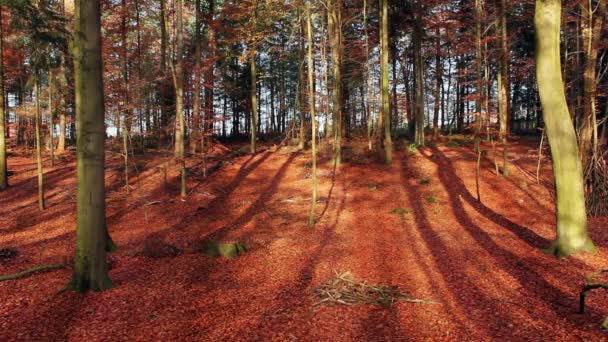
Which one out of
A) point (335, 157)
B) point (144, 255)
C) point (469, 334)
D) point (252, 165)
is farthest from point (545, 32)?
point (252, 165)

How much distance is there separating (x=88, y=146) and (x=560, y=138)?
31.4 ft

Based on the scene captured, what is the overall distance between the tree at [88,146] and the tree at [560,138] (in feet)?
29.9

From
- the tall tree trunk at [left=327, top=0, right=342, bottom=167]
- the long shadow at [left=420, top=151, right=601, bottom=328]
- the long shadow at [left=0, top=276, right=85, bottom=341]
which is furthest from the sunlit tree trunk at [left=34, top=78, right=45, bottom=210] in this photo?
the long shadow at [left=420, top=151, right=601, bottom=328]

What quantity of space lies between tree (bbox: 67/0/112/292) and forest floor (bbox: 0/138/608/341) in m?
0.58

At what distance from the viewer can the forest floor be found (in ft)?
16.7

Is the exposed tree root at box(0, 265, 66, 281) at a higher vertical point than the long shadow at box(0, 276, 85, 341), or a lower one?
higher

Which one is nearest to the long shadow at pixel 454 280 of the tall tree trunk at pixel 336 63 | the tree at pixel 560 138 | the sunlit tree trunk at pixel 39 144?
the tree at pixel 560 138

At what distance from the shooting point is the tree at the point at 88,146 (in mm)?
5988

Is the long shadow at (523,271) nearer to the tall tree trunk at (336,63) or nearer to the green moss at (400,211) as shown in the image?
the green moss at (400,211)

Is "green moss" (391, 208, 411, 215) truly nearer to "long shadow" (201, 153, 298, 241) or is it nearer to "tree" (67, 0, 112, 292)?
"long shadow" (201, 153, 298, 241)

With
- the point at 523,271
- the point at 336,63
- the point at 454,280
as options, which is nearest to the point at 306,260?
the point at 454,280

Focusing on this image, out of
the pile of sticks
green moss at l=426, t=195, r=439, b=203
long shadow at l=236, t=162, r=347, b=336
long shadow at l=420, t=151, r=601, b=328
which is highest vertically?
green moss at l=426, t=195, r=439, b=203

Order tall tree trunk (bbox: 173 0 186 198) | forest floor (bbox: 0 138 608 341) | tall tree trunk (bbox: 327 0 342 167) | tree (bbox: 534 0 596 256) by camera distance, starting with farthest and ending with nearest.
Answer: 1. tall tree trunk (bbox: 327 0 342 167)
2. tall tree trunk (bbox: 173 0 186 198)
3. tree (bbox: 534 0 596 256)
4. forest floor (bbox: 0 138 608 341)

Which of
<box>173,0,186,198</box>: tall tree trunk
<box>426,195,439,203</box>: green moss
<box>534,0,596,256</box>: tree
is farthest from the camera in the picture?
<box>173,0,186,198</box>: tall tree trunk
